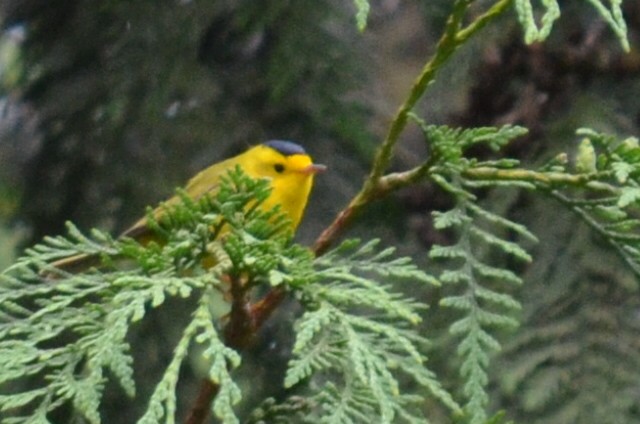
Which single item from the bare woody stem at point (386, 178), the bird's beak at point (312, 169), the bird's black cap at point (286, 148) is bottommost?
the bird's beak at point (312, 169)

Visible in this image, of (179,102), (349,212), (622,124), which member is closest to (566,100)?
(622,124)

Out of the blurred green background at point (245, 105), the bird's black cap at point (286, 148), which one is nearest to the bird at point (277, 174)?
the bird's black cap at point (286, 148)

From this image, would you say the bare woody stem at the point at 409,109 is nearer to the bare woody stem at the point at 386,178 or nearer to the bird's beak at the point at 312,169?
the bare woody stem at the point at 386,178

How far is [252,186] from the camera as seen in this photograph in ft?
5.55

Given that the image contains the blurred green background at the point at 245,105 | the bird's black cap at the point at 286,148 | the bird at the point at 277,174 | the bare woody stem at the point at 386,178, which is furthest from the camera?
the blurred green background at the point at 245,105

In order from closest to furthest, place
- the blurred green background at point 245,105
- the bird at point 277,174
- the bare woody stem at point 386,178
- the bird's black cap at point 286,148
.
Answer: the bare woody stem at point 386,178 < the bird at point 277,174 < the bird's black cap at point 286,148 < the blurred green background at point 245,105

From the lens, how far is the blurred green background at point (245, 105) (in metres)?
3.14

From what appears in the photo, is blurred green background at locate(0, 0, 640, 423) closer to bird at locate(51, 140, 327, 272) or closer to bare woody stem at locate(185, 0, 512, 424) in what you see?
bird at locate(51, 140, 327, 272)

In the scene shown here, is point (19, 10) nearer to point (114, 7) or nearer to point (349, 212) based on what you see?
point (114, 7)

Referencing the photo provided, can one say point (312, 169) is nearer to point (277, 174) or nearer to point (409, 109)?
point (277, 174)

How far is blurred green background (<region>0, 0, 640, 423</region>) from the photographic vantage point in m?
3.14

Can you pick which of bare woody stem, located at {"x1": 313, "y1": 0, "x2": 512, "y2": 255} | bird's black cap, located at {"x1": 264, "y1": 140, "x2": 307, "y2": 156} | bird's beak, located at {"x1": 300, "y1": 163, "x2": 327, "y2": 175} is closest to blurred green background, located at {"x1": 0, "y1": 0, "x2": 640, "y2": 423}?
bird's black cap, located at {"x1": 264, "y1": 140, "x2": 307, "y2": 156}

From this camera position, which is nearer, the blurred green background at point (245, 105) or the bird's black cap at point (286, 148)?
the bird's black cap at point (286, 148)

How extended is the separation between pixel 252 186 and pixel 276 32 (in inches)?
63.6
